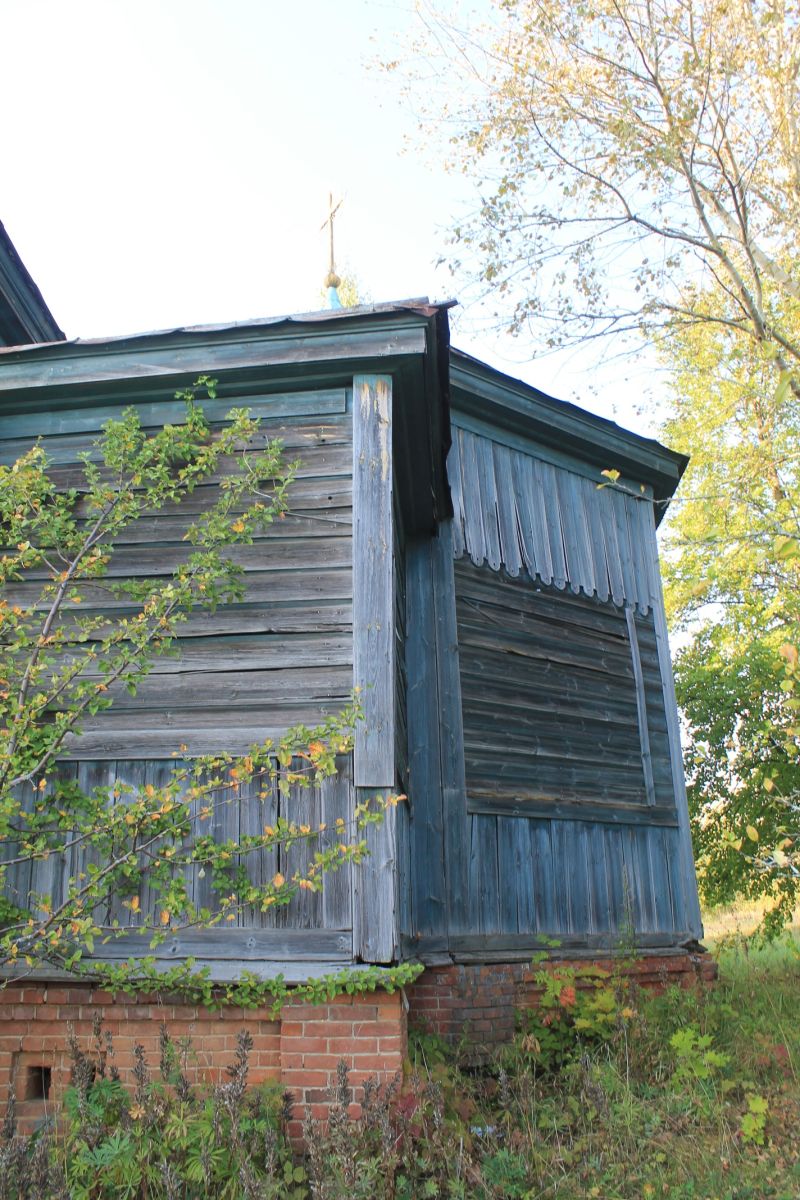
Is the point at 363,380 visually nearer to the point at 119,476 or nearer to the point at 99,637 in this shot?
the point at 119,476

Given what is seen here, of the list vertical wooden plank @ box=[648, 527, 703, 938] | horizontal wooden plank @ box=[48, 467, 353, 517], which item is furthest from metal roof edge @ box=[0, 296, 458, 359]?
vertical wooden plank @ box=[648, 527, 703, 938]

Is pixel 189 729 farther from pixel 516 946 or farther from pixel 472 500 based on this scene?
pixel 472 500

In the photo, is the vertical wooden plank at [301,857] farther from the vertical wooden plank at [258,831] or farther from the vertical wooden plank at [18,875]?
the vertical wooden plank at [18,875]

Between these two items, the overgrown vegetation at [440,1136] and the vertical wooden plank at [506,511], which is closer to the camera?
the overgrown vegetation at [440,1136]

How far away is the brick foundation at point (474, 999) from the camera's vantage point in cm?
712

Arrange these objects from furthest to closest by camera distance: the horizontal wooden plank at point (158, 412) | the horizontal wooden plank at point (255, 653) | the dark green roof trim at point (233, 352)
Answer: the horizontal wooden plank at point (158, 412) < the dark green roof trim at point (233, 352) < the horizontal wooden plank at point (255, 653)

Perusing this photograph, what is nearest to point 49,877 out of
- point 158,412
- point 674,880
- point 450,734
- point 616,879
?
point 158,412

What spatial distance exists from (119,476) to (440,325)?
2.18 meters

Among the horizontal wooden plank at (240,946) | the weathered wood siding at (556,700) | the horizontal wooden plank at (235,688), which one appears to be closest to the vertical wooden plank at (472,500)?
the weathered wood siding at (556,700)

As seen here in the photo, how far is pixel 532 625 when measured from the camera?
29.1 ft

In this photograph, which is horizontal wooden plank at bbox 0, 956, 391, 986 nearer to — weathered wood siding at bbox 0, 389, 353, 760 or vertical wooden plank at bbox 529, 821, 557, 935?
weathered wood siding at bbox 0, 389, 353, 760

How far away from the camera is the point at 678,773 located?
959 centimetres

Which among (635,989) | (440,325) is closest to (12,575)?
(440,325)

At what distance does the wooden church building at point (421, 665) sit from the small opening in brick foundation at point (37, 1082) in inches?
4.2
